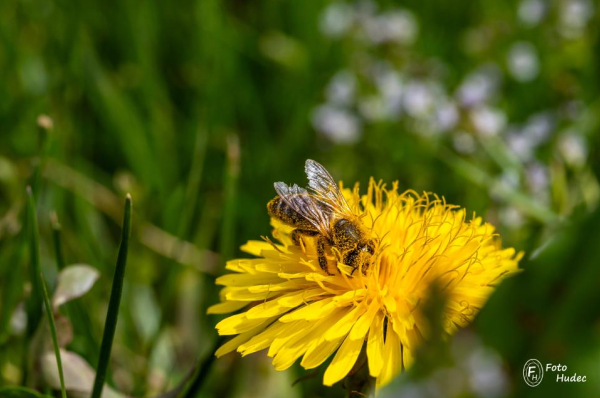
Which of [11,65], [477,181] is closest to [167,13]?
[11,65]

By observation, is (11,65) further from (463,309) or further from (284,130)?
(463,309)

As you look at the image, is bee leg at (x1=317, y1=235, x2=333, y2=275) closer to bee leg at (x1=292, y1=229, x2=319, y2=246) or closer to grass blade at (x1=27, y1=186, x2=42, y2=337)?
bee leg at (x1=292, y1=229, x2=319, y2=246)

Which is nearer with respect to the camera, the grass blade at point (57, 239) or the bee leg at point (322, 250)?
the bee leg at point (322, 250)

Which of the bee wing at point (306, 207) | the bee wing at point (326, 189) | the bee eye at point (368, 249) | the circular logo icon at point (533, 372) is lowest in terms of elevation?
the circular logo icon at point (533, 372)

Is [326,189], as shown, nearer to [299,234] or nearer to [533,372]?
[299,234]

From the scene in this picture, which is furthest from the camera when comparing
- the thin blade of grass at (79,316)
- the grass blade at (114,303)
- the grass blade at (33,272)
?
the thin blade of grass at (79,316)

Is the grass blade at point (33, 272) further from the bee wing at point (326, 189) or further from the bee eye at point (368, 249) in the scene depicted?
the bee eye at point (368, 249)

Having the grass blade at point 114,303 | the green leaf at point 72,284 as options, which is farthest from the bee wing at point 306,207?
the green leaf at point 72,284
